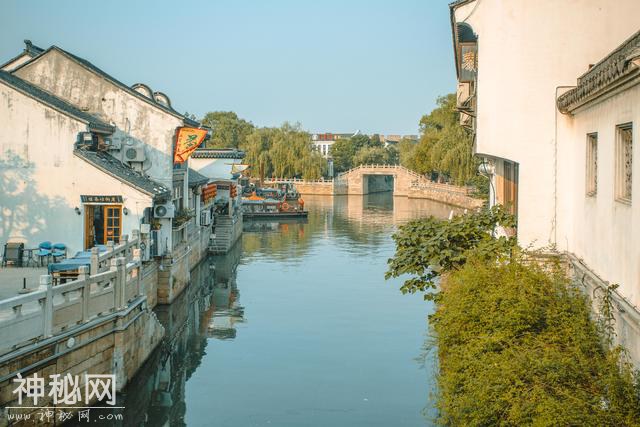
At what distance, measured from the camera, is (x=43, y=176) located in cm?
1703

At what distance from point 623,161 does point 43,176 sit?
44.4ft

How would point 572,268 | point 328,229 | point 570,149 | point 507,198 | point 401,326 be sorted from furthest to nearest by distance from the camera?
Result: point 328,229
point 401,326
point 507,198
point 570,149
point 572,268

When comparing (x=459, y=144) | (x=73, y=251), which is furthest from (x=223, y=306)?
(x=459, y=144)

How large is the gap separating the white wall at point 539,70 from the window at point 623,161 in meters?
2.77

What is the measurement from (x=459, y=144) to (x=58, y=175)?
142 feet

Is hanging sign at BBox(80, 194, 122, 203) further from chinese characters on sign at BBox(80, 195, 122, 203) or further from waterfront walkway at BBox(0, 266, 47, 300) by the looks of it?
waterfront walkway at BBox(0, 266, 47, 300)

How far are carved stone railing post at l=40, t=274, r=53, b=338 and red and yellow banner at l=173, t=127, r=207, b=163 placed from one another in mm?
11587

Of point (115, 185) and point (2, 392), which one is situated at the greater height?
point (115, 185)

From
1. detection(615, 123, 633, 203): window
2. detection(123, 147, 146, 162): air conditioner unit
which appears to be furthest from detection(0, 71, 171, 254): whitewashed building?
detection(615, 123, 633, 203): window

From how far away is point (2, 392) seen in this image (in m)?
8.04

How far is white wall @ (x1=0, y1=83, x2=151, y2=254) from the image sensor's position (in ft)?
55.4

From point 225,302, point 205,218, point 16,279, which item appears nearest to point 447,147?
point 205,218

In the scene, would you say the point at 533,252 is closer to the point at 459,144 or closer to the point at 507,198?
the point at 507,198

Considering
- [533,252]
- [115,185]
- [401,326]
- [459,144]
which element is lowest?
[401,326]
